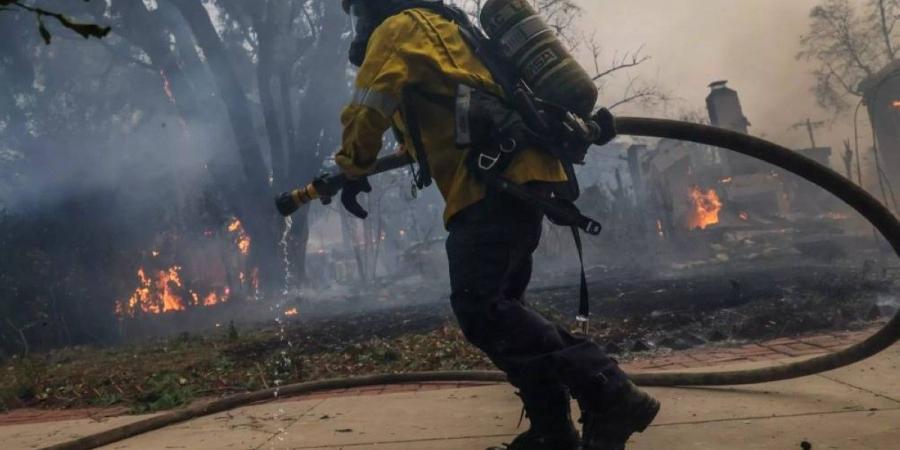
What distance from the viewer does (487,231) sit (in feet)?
6.18

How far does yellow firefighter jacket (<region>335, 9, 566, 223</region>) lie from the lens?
1.93 meters

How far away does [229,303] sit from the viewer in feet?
57.2

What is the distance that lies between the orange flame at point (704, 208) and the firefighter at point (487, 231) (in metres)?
26.6

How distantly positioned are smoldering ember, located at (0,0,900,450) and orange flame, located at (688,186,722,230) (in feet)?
0.44

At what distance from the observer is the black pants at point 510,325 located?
1780 mm

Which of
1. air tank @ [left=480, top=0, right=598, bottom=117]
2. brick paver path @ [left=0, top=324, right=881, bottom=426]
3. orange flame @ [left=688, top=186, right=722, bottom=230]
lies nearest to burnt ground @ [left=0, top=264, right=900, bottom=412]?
brick paver path @ [left=0, top=324, right=881, bottom=426]

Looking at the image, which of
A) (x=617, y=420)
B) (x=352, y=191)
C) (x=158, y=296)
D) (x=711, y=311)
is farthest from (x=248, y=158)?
(x=617, y=420)

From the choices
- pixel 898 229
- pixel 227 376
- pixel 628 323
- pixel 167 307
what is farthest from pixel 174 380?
pixel 167 307

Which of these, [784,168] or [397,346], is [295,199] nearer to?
[784,168]

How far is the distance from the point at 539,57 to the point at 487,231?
0.67 meters

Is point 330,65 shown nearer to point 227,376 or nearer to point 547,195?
point 227,376

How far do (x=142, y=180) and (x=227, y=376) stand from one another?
44.9 ft

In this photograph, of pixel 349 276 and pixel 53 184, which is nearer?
pixel 53 184

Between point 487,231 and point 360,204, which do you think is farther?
point 360,204
